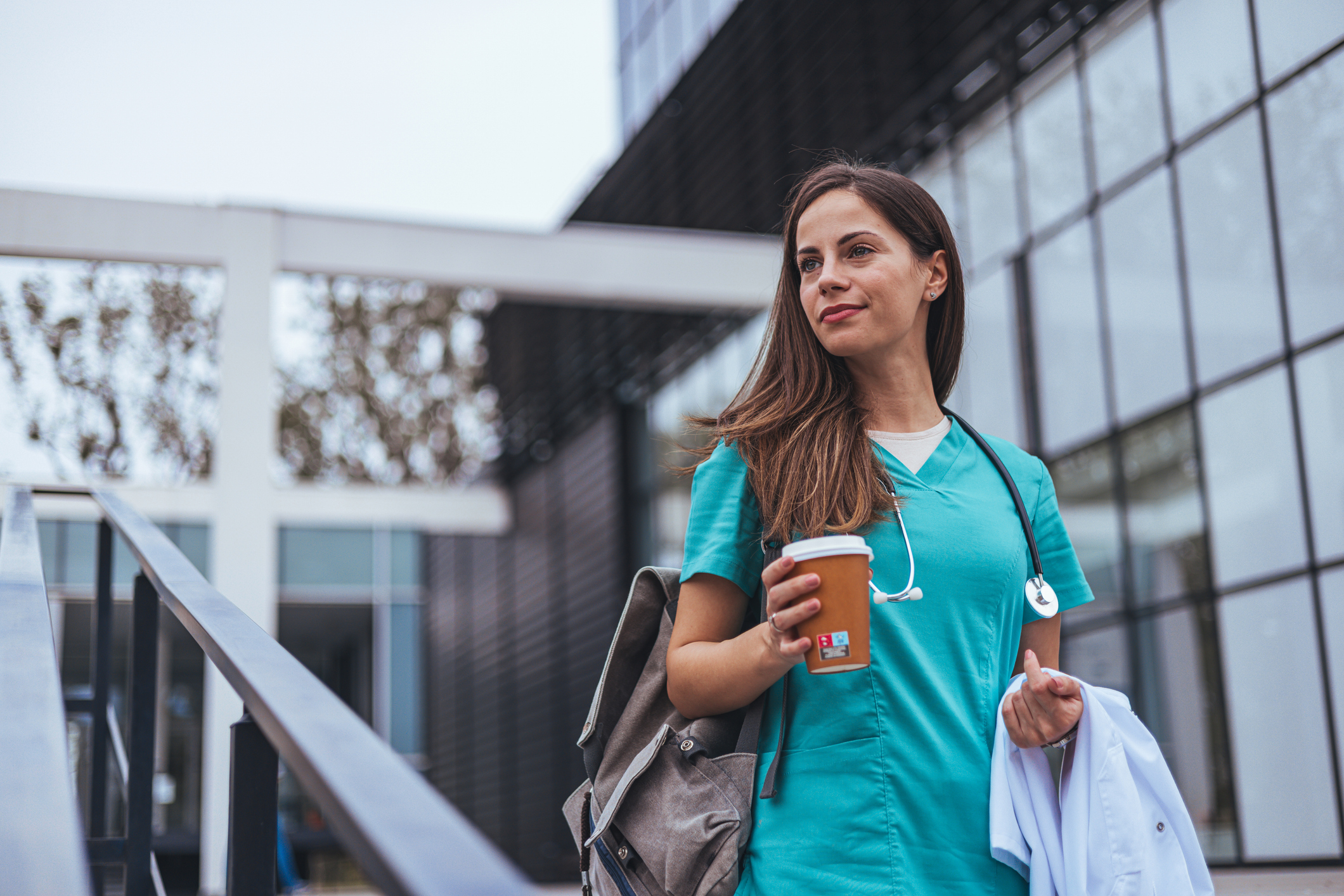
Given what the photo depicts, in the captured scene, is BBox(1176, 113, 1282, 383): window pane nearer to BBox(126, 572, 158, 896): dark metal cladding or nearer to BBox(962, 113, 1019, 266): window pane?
BBox(962, 113, 1019, 266): window pane

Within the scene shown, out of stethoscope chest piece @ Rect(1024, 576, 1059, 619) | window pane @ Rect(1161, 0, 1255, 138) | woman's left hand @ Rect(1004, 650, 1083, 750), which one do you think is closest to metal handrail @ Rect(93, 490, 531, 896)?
woman's left hand @ Rect(1004, 650, 1083, 750)

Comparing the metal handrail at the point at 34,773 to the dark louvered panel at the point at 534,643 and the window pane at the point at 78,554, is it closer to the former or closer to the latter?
the dark louvered panel at the point at 534,643

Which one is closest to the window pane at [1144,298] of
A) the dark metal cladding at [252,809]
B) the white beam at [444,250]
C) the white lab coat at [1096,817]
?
the white beam at [444,250]

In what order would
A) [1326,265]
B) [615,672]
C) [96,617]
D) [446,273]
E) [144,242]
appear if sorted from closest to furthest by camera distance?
[615,672]
[96,617]
[1326,265]
[144,242]
[446,273]

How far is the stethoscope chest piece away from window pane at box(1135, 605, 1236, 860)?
5.88m

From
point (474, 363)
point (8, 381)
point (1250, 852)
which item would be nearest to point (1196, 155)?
point (1250, 852)

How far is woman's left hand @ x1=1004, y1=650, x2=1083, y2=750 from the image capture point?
4.80 ft

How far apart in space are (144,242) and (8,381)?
3.77 ft

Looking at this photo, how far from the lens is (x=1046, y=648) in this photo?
67.4 inches

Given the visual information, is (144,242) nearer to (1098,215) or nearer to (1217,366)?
(1098,215)

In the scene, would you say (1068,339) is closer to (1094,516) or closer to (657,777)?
(1094,516)

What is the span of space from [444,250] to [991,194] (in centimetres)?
374

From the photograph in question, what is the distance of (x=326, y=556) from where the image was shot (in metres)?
20.1

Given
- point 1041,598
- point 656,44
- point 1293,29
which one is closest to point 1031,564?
point 1041,598
